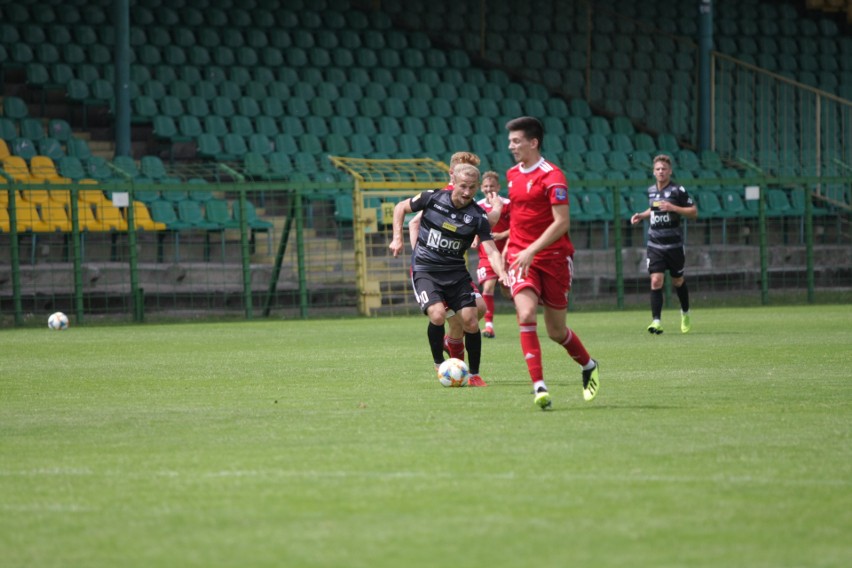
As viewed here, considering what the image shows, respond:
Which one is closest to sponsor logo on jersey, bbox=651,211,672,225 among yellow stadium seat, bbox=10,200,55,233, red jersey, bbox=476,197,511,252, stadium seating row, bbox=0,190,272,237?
red jersey, bbox=476,197,511,252

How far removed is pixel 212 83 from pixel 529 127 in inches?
740

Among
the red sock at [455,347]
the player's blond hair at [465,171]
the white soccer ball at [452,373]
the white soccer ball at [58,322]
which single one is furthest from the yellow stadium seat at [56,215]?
the white soccer ball at [452,373]

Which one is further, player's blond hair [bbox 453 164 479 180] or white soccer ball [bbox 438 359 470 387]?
player's blond hair [bbox 453 164 479 180]

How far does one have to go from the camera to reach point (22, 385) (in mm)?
11852

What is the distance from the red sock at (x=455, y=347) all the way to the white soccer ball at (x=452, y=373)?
35.2 inches

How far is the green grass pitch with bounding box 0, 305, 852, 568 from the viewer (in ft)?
16.9

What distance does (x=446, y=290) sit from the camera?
1190 cm

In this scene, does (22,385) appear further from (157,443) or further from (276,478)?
(276,478)

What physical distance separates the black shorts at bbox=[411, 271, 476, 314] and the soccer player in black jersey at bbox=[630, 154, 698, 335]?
655 centimetres

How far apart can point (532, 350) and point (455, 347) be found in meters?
2.79

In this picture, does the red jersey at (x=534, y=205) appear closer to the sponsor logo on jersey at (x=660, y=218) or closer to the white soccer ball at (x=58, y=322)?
the sponsor logo on jersey at (x=660, y=218)

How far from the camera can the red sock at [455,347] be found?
12133 mm

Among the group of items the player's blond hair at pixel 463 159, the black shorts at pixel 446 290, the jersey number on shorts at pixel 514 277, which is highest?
the player's blond hair at pixel 463 159

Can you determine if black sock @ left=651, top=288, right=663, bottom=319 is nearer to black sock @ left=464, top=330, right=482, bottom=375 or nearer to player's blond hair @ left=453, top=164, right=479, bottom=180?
black sock @ left=464, top=330, right=482, bottom=375
